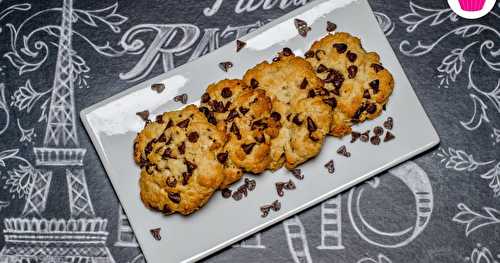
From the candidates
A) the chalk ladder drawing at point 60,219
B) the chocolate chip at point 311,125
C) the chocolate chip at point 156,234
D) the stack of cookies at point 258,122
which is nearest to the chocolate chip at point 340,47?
the stack of cookies at point 258,122

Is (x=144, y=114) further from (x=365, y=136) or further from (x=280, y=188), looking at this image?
(x=365, y=136)

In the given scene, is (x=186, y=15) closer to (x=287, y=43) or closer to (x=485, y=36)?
(x=287, y=43)

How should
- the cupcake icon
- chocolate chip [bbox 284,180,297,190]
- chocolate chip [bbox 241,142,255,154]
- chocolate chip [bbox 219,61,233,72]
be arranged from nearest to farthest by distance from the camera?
1. chocolate chip [bbox 241,142,255,154]
2. chocolate chip [bbox 284,180,297,190]
3. chocolate chip [bbox 219,61,233,72]
4. the cupcake icon

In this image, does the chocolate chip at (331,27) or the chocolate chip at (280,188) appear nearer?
the chocolate chip at (280,188)

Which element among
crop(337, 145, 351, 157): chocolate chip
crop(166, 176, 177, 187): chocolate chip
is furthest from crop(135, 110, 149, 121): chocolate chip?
crop(337, 145, 351, 157): chocolate chip

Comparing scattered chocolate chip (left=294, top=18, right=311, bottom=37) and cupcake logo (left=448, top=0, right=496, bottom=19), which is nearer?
scattered chocolate chip (left=294, top=18, right=311, bottom=37)

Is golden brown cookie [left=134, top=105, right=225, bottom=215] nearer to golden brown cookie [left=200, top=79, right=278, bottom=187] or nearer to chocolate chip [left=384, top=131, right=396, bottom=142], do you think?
golden brown cookie [left=200, top=79, right=278, bottom=187]

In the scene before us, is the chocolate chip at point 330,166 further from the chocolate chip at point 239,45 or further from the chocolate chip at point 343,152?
the chocolate chip at point 239,45

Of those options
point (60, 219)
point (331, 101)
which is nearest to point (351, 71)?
point (331, 101)
